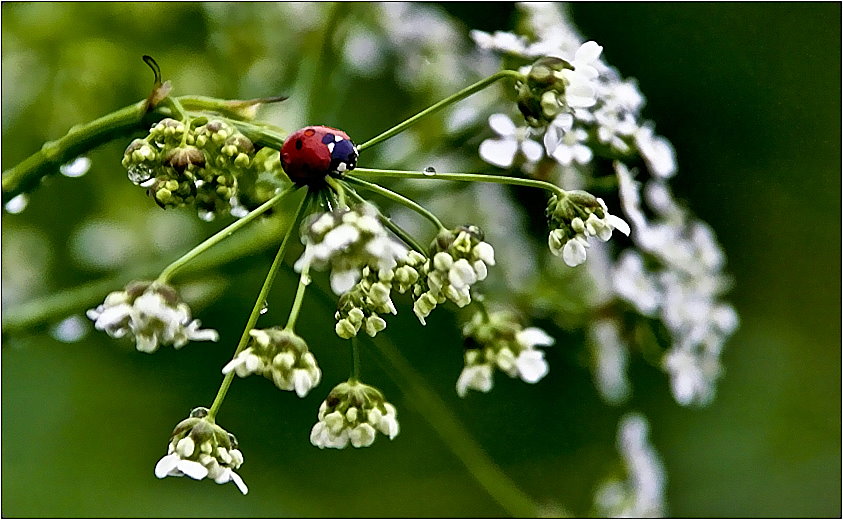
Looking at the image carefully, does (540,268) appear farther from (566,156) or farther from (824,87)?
(824,87)

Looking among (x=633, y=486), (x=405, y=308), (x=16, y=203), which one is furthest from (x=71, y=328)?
(x=633, y=486)

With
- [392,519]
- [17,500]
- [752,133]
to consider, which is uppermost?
[752,133]

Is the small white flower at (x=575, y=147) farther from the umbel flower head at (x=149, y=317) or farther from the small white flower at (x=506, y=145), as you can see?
the umbel flower head at (x=149, y=317)

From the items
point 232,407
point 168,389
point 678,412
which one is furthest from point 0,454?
point 678,412

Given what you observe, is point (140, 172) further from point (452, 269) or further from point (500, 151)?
point (500, 151)

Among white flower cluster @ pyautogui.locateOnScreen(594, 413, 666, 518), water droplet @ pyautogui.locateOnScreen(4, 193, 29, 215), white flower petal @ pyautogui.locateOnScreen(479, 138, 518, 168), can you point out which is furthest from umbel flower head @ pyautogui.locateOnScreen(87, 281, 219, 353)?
white flower cluster @ pyautogui.locateOnScreen(594, 413, 666, 518)

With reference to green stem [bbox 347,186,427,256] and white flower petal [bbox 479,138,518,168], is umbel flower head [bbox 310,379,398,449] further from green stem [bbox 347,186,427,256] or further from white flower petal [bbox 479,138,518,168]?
white flower petal [bbox 479,138,518,168]

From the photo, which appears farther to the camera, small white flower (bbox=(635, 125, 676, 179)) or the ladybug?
small white flower (bbox=(635, 125, 676, 179))
